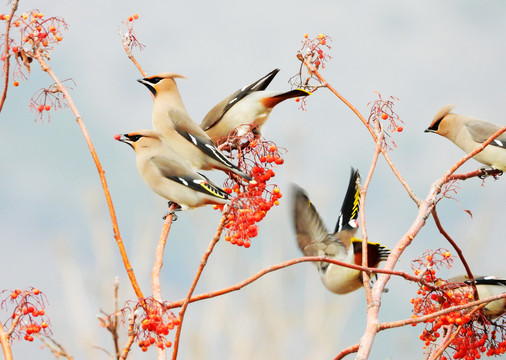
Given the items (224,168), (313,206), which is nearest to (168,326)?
(224,168)

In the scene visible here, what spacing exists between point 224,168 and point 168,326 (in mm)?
859

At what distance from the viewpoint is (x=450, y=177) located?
239cm

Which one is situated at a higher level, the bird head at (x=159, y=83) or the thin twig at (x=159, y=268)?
the bird head at (x=159, y=83)

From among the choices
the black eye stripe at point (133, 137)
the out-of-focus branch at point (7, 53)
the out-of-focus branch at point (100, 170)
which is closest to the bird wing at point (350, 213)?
the black eye stripe at point (133, 137)

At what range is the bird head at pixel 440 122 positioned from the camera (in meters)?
4.96

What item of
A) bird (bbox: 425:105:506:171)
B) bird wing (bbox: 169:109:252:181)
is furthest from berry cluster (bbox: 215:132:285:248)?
bird (bbox: 425:105:506:171)

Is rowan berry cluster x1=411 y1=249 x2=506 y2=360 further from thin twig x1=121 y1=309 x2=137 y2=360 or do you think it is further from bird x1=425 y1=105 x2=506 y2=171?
bird x1=425 y1=105 x2=506 y2=171

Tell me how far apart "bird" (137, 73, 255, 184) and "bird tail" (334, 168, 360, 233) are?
85 centimetres

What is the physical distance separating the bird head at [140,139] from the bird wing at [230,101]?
0.70 meters

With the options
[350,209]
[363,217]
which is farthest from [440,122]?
[363,217]

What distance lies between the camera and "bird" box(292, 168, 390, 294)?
3.19 m

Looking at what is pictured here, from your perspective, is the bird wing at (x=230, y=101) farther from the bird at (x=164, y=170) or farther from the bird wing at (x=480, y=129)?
the bird wing at (x=480, y=129)

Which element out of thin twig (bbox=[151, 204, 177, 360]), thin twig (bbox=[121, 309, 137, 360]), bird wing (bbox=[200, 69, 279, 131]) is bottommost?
thin twig (bbox=[121, 309, 137, 360])

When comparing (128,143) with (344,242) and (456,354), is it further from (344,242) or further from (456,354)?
(456,354)
